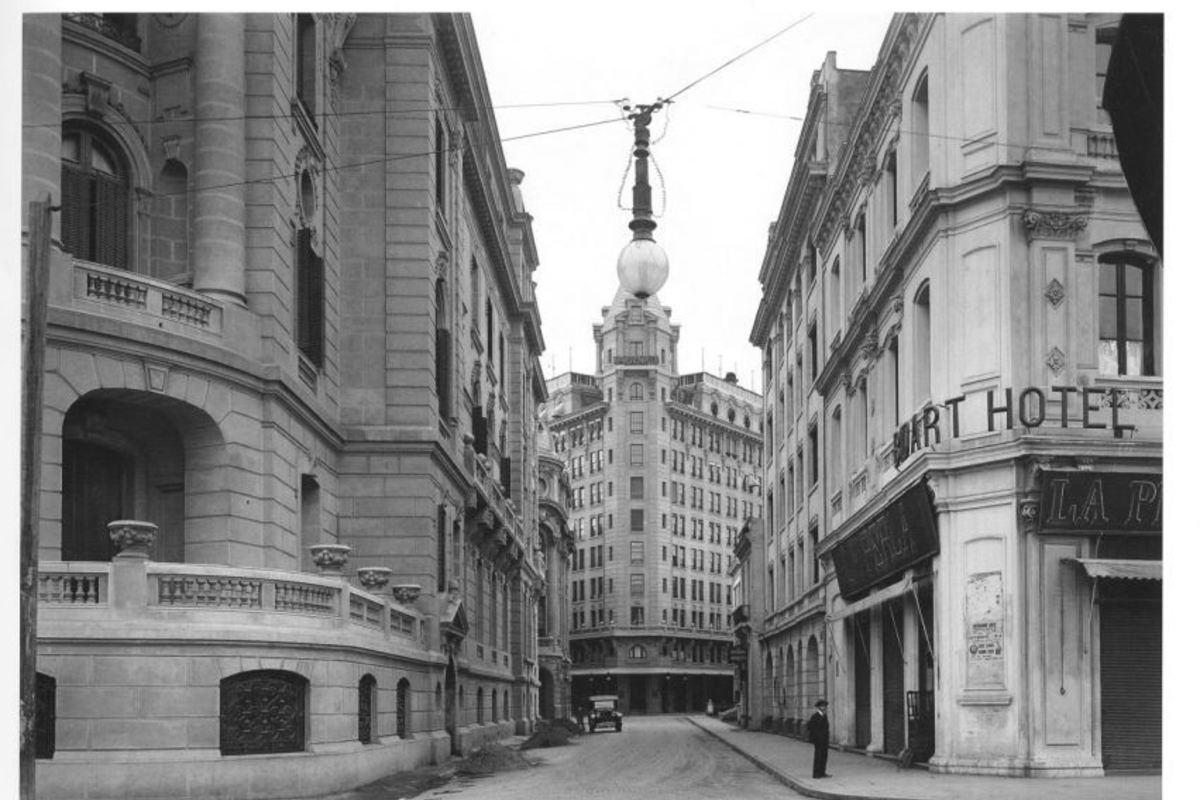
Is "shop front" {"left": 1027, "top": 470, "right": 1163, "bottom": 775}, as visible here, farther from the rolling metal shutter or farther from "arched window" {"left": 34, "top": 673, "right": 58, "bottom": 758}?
"arched window" {"left": 34, "top": 673, "right": 58, "bottom": 758}

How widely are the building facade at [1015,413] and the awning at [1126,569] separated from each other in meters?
0.03

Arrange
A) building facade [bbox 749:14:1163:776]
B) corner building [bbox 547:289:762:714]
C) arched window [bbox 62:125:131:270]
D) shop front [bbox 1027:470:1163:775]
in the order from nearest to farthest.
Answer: shop front [bbox 1027:470:1163:775], building facade [bbox 749:14:1163:776], arched window [bbox 62:125:131:270], corner building [bbox 547:289:762:714]

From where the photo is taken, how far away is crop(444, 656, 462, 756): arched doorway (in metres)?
37.2

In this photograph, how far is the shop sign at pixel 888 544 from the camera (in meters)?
26.6

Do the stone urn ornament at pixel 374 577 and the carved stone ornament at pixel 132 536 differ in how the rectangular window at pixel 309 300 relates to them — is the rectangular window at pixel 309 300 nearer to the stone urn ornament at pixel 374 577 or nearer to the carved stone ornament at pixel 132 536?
the stone urn ornament at pixel 374 577

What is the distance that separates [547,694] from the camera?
272ft

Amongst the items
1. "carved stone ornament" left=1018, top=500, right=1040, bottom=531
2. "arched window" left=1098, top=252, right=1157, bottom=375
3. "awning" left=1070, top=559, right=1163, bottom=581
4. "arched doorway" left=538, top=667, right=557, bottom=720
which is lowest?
"arched doorway" left=538, top=667, right=557, bottom=720

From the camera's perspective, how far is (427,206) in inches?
1401

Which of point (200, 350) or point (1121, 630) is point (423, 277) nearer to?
point (200, 350)

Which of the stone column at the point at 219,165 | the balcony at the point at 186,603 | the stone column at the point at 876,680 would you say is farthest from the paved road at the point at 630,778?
the stone column at the point at 219,165

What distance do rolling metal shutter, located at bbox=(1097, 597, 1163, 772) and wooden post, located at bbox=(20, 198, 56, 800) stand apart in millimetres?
15328

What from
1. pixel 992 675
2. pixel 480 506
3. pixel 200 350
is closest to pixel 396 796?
pixel 200 350

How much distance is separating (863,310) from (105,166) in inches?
629

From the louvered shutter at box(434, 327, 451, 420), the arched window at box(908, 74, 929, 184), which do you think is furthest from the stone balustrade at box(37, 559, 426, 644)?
the louvered shutter at box(434, 327, 451, 420)
